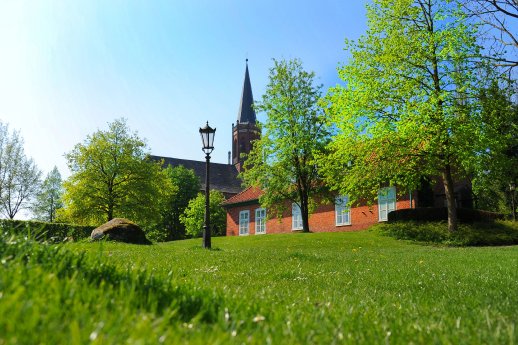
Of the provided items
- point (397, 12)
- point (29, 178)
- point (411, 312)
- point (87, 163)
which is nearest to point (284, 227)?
point (87, 163)

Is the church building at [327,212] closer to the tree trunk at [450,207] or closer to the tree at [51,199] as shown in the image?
the tree trunk at [450,207]

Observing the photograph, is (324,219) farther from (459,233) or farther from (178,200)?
(178,200)

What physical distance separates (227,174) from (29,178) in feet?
148

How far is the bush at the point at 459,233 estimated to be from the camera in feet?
75.2

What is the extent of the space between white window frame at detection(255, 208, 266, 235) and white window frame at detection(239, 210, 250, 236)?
1.47 m

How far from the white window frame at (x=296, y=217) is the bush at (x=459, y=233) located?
1381cm

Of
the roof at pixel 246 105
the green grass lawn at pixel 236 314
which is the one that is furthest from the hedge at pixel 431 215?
the roof at pixel 246 105

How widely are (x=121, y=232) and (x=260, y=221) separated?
25.6 meters

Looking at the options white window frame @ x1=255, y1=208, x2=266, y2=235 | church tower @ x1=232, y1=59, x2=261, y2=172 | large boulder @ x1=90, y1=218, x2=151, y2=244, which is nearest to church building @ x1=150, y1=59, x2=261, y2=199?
church tower @ x1=232, y1=59, x2=261, y2=172

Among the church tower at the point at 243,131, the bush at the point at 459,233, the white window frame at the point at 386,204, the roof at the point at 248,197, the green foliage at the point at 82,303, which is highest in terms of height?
the church tower at the point at 243,131

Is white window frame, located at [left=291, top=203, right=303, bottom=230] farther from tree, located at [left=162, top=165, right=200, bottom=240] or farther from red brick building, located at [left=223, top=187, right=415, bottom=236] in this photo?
tree, located at [left=162, top=165, right=200, bottom=240]

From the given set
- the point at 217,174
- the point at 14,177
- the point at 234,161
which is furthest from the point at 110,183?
the point at 234,161

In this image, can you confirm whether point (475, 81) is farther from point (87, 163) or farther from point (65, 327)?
point (87, 163)

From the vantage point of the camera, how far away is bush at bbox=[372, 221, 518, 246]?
2292 cm
